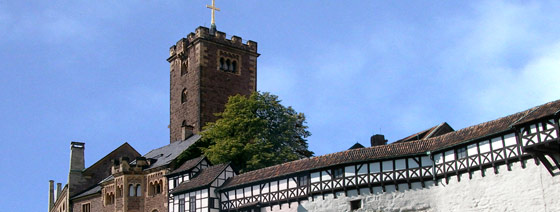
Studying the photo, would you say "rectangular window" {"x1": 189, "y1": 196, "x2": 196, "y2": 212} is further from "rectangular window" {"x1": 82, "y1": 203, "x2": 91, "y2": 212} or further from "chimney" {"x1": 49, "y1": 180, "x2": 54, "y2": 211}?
"chimney" {"x1": 49, "y1": 180, "x2": 54, "y2": 211}

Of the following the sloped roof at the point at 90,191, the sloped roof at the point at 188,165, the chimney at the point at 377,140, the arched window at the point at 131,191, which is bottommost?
the arched window at the point at 131,191

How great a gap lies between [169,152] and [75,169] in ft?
40.0

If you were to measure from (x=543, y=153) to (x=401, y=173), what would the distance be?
27.0 feet

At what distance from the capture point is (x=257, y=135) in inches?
2083

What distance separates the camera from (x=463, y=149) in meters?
36.3

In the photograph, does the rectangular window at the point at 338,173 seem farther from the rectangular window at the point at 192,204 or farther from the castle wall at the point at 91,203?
the castle wall at the point at 91,203

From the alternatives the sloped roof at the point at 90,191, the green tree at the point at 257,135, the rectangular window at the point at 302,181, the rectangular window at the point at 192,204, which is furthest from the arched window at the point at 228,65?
the rectangular window at the point at 302,181

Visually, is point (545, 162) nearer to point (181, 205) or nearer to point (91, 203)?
point (181, 205)

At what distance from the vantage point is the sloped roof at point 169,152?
55.9 m

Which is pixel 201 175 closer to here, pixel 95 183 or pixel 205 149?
pixel 205 149

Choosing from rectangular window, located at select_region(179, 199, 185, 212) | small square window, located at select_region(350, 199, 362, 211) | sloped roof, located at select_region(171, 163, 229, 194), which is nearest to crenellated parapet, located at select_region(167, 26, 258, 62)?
sloped roof, located at select_region(171, 163, 229, 194)

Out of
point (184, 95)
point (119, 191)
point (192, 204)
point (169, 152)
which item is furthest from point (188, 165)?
point (184, 95)

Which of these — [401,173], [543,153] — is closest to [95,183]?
[401,173]

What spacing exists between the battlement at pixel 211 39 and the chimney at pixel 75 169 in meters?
12.2
